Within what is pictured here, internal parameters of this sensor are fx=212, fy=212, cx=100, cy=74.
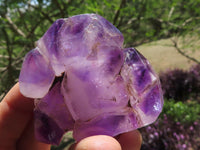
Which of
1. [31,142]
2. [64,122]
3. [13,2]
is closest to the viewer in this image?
[64,122]

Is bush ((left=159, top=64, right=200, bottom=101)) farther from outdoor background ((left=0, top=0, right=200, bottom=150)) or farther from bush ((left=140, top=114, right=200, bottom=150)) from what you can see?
bush ((left=140, top=114, right=200, bottom=150))

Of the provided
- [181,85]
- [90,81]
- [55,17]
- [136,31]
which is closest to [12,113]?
[90,81]

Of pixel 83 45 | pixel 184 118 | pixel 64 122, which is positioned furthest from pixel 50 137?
pixel 184 118

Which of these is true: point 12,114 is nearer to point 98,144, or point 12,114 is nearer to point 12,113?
point 12,113

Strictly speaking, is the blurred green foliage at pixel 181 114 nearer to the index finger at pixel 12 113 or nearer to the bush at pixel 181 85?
the bush at pixel 181 85

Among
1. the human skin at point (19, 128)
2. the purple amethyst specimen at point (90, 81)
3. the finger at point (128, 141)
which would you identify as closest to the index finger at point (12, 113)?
the human skin at point (19, 128)

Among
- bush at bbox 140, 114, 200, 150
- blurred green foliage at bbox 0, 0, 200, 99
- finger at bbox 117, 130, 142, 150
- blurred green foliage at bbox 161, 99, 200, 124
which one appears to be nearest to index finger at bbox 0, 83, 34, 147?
finger at bbox 117, 130, 142, 150

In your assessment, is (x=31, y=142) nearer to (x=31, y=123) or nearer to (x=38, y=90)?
(x=31, y=123)

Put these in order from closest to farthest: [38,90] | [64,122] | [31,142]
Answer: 1. [38,90]
2. [64,122]
3. [31,142]
